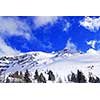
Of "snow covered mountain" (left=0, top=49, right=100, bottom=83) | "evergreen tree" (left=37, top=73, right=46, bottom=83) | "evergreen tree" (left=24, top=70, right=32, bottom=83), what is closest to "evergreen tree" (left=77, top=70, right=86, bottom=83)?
"snow covered mountain" (left=0, top=49, right=100, bottom=83)

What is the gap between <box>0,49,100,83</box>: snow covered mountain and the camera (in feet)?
16.4

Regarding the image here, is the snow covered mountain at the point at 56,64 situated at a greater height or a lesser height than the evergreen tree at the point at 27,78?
greater

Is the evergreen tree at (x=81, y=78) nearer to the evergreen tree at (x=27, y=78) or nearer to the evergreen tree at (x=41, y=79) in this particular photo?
the evergreen tree at (x=41, y=79)

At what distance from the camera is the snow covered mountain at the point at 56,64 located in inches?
197

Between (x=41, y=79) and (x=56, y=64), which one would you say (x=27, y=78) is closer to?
(x=41, y=79)

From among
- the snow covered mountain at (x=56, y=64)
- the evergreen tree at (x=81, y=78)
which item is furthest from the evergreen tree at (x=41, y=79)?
the evergreen tree at (x=81, y=78)

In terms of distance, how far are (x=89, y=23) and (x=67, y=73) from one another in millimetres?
648

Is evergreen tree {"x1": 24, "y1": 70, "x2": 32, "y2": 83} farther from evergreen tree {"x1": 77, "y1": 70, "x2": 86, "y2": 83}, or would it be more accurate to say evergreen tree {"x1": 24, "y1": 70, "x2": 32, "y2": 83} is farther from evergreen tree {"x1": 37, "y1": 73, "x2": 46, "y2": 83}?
evergreen tree {"x1": 77, "y1": 70, "x2": 86, "y2": 83}

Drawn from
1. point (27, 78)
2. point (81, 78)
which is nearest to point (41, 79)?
point (27, 78)

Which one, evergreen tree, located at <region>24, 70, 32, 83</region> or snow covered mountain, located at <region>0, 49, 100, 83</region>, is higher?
snow covered mountain, located at <region>0, 49, 100, 83</region>
